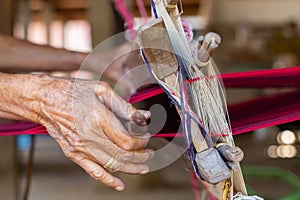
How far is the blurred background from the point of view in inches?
121

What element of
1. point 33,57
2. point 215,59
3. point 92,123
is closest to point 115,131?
point 92,123

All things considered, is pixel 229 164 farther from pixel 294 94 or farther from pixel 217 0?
pixel 217 0

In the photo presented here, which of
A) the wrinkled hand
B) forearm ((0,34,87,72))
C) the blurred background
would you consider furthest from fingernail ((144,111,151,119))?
forearm ((0,34,87,72))

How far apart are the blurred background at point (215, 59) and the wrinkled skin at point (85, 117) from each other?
1.65ft

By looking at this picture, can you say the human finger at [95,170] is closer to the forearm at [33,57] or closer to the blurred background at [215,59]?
the blurred background at [215,59]

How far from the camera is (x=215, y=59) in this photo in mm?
7273

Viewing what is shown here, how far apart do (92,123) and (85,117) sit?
0.04 feet

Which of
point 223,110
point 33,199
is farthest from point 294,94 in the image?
point 33,199

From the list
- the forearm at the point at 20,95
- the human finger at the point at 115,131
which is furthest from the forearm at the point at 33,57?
the human finger at the point at 115,131

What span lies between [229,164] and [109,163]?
19cm

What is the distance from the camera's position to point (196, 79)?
2.72 feet

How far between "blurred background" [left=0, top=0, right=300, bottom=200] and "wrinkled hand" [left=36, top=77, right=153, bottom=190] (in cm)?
51

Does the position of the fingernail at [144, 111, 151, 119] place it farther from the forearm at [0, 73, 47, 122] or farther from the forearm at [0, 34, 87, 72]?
the forearm at [0, 34, 87, 72]

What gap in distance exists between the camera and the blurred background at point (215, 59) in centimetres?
307
